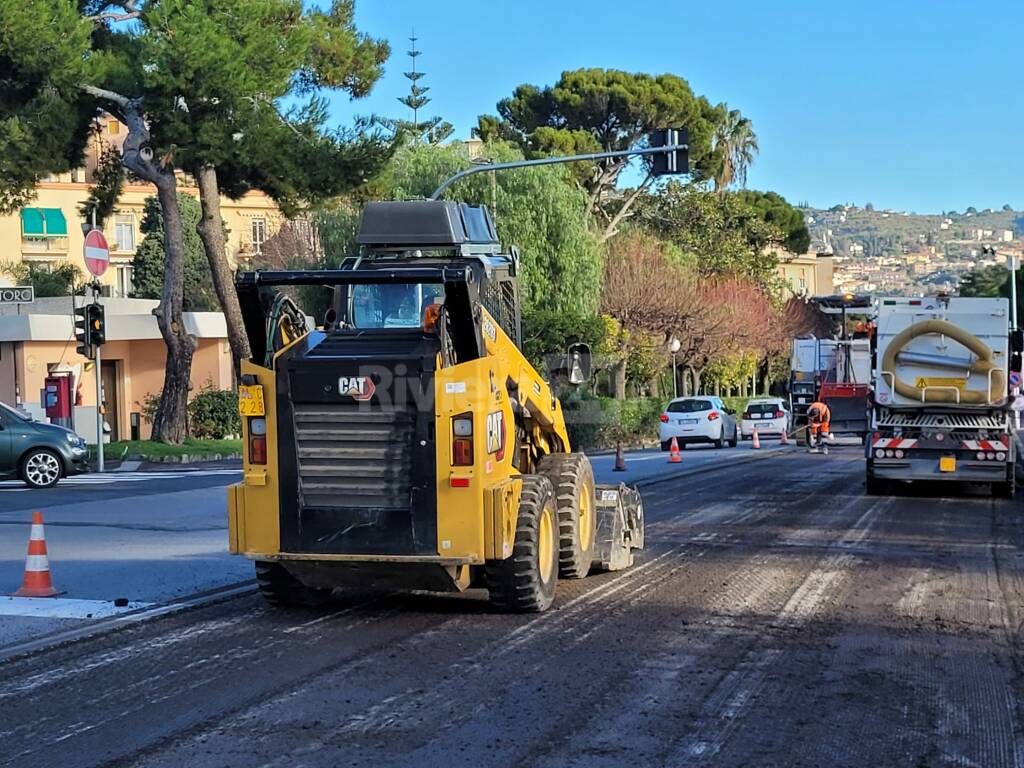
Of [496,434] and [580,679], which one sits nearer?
[580,679]

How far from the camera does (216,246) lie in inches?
1405

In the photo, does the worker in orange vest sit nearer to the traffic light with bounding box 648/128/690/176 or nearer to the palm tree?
the traffic light with bounding box 648/128/690/176

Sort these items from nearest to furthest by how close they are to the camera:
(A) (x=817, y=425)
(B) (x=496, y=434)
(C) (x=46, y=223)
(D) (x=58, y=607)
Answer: (B) (x=496, y=434), (D) (x=58, y=607), (A) (x=817, y=425), (C) (x=46, y=223)

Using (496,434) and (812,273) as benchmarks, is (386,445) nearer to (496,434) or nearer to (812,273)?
(496,434)

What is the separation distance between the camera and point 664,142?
91.9ft

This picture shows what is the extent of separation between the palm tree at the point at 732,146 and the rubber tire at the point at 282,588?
59342 millimetres

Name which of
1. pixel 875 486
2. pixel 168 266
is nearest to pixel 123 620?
pixel 875 486

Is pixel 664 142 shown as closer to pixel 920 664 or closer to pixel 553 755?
pixel 920 664

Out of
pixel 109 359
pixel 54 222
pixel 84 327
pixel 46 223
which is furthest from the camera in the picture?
pixel 54 222

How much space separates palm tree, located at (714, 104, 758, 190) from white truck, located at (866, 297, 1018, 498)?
47.9 metres

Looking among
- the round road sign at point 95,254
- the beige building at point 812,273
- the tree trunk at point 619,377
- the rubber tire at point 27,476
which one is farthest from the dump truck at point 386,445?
the beige building at point 812,273

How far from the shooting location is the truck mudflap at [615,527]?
499 inches

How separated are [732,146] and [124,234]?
36.2m

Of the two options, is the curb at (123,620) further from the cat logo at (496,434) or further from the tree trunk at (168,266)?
the tree trunk at (168,266)
